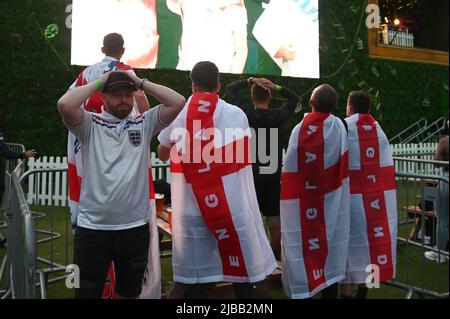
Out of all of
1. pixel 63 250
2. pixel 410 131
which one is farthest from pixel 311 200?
pixel 410 131

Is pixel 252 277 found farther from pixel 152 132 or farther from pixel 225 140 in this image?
pixel 152 132

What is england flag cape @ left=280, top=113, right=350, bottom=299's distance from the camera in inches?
131

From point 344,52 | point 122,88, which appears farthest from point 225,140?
point 344,52

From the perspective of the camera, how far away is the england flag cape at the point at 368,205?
354 centimetres

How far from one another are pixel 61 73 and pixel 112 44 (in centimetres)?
693

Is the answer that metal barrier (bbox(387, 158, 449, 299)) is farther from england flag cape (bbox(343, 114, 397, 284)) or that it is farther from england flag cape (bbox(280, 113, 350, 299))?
england flag cape (bbox(280, 113, 350, 299))

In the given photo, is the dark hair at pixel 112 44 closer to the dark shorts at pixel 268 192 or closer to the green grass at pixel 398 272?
the dark shorts at pixel 268 192

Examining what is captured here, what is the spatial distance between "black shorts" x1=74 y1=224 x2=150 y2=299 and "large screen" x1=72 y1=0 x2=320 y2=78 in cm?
753

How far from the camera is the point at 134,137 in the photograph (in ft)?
8.28

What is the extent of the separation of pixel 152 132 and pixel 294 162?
3.86 feet

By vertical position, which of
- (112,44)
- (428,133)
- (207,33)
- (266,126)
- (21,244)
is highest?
(207,33)

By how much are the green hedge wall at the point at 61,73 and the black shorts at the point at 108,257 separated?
759 cm

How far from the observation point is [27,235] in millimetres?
2074

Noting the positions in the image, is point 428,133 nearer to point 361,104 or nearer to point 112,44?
point 361,104
